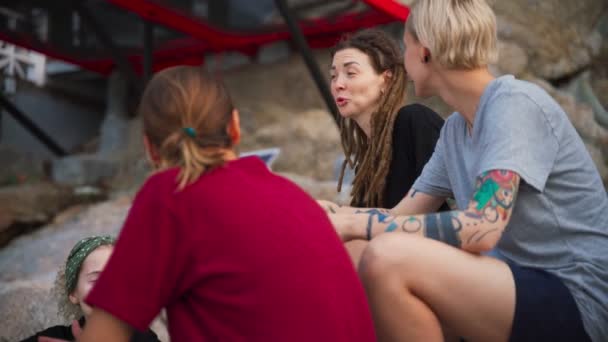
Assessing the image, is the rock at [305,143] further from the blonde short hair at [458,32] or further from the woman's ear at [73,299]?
the blonde short hair at [458,32]

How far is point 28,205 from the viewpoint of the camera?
5.25m

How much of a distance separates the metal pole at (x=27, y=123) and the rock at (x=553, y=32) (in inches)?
182

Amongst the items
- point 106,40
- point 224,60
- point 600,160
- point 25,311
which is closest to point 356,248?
point 25,311

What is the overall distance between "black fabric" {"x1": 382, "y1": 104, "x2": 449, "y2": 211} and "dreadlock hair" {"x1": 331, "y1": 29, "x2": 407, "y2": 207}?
21 millimetres

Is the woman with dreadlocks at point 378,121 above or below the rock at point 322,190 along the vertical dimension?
above

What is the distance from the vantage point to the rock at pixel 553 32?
4.81 m

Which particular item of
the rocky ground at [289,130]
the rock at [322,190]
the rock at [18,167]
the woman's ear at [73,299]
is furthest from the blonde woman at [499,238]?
the rock at [18,167]

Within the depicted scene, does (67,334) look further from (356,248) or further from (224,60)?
(224,60)

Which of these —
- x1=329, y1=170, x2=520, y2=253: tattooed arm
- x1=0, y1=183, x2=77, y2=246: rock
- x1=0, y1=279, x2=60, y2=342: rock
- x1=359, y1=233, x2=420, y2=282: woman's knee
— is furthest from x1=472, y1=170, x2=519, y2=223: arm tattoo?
x1=0, y1=183, x2=77, y2=246: rock

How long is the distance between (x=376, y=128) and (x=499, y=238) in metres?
0.77

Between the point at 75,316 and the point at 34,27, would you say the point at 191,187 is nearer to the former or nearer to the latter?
the point at 75,316

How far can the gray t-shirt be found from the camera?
123 cm

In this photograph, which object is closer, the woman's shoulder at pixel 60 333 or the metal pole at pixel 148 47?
the woman's shoulder at pixel 60 333

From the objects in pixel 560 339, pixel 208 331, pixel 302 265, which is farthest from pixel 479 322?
pixel 208 331
